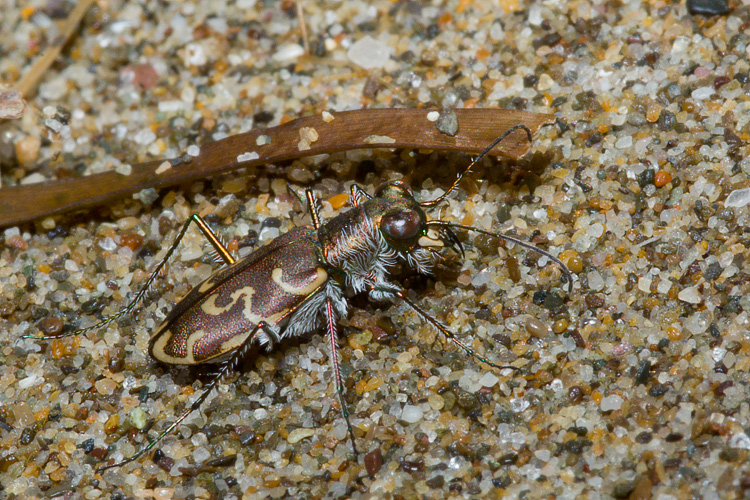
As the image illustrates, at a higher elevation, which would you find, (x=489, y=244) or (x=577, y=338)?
(x=489, y=244)

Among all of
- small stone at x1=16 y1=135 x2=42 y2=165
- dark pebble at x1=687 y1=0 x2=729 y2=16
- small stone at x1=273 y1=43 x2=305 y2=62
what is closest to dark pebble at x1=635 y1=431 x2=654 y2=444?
dark pebble at x1=687 y1=0 x2=729 y2=16

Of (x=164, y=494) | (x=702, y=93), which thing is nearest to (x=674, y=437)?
(x=702, y=93)

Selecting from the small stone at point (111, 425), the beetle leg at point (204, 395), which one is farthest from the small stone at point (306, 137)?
the small stone at point (111, 425)

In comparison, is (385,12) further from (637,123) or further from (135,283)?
(135,283)

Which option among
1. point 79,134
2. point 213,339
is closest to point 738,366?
point 213,339

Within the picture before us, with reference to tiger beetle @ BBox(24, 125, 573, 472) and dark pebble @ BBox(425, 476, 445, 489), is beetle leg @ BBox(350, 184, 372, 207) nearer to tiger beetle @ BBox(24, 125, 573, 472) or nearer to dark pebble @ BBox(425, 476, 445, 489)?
tiger beetle @ BBox(24, 125, 573, 472)

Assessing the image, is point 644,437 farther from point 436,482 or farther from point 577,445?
point 436,482

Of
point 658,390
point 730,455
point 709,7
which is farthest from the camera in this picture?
point 709,7

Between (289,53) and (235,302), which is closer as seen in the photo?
(235,302)
